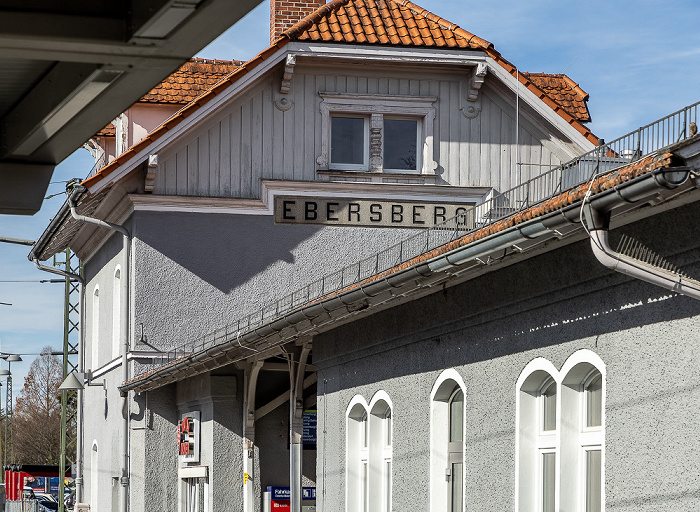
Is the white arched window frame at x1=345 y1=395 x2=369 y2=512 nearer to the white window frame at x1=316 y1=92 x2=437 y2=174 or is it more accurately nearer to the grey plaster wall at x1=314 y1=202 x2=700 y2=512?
the grey plaster wall at x1=314 y1=202 x2=700 y2=512

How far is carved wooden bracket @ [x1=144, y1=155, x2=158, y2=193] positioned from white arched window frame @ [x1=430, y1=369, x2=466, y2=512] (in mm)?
9993

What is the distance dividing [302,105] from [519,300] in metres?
12.3

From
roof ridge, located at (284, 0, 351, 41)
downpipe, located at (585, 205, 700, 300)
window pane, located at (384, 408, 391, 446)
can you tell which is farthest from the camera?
roof ridge, located at (284, 0, 351, 41)

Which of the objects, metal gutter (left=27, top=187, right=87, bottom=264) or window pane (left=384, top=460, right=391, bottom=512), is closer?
window pane (left=384, top=460, right=391, bottom=512)

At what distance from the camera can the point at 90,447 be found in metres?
26.4

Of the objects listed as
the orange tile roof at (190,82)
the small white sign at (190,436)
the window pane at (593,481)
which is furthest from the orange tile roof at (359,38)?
the window pane at (593,481)

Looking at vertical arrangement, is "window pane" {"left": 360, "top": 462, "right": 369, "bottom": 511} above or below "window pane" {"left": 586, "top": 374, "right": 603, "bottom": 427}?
below

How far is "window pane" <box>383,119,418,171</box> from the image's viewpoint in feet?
69.4

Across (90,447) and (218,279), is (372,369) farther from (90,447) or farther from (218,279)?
(90,447)

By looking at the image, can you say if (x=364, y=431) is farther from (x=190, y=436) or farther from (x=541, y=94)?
(x=541, y=94)

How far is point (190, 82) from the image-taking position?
75.2 ft

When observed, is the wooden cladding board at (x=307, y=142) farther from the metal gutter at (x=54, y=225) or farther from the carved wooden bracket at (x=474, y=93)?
the metal gutter at (x=54, y=225)

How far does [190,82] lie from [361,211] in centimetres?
442

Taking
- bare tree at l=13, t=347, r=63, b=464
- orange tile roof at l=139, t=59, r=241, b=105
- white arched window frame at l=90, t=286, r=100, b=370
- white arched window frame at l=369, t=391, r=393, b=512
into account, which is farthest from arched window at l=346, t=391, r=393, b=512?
bare tree at l=13, t=347, r=63, b=464
